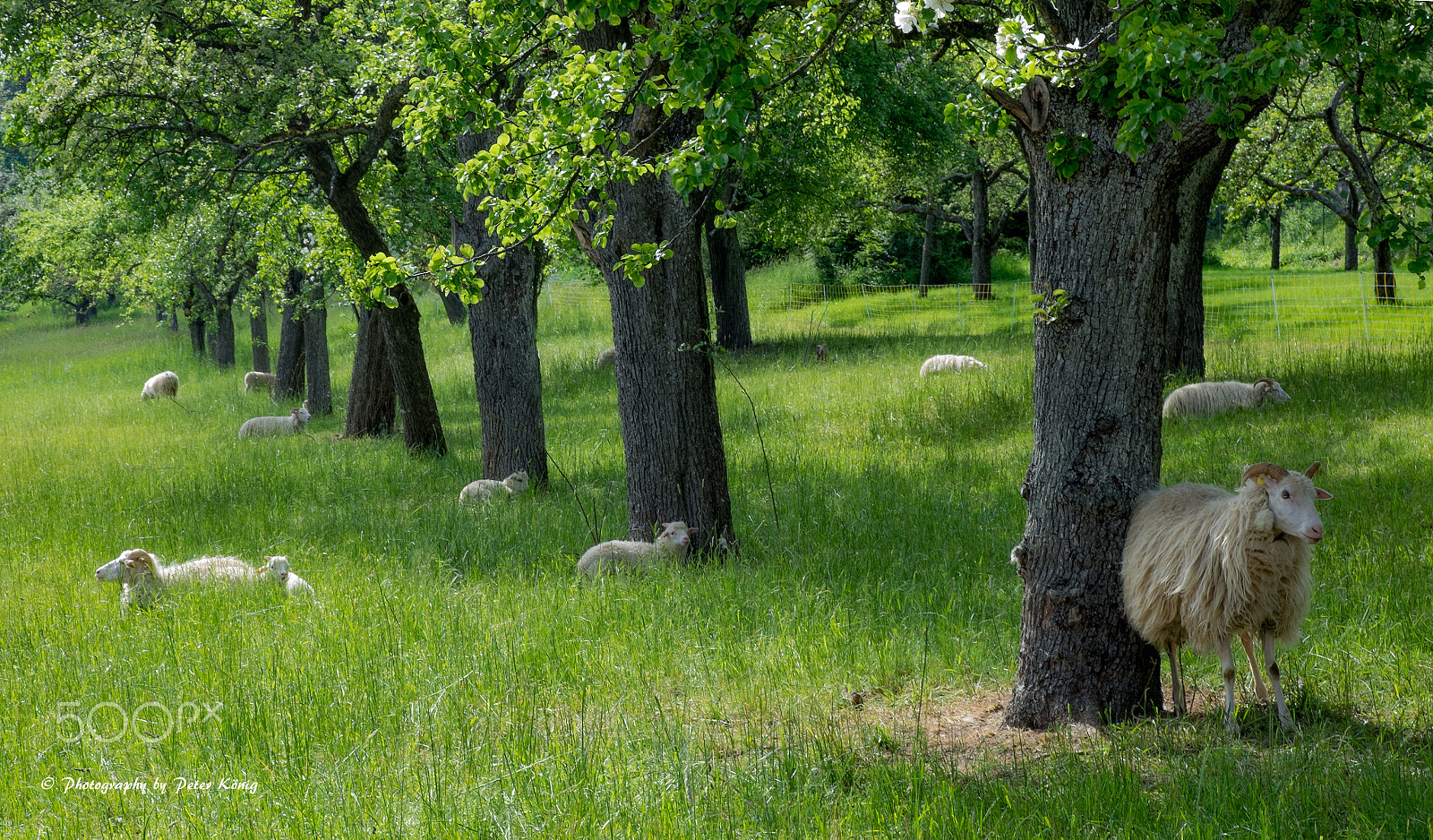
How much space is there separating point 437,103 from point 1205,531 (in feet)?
17.4

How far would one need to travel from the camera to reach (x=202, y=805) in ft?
12.9

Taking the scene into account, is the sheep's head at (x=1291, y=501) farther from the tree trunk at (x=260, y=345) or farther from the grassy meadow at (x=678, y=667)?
the tree trunk at (x=260, y=345)

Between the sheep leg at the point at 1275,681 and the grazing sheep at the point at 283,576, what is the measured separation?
6039mm

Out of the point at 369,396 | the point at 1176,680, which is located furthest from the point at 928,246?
the point at 1176,680

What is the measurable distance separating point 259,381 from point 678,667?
23054 mm

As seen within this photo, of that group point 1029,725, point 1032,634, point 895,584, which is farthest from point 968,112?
point 895,584

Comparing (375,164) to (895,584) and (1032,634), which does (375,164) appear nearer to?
(895,584)

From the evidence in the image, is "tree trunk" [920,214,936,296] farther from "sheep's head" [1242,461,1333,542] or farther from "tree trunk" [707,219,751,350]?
"sheep's head" [1242,461,1333,542]

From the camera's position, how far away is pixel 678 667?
217 inches

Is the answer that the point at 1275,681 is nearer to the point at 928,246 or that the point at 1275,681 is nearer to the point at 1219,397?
the point at 1219,397

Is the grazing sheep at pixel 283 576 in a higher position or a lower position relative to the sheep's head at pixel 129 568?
lower

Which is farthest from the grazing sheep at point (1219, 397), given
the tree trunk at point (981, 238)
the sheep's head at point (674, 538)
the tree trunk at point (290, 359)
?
the tree trunk at point (981, 238)

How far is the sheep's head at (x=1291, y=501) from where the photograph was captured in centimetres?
399

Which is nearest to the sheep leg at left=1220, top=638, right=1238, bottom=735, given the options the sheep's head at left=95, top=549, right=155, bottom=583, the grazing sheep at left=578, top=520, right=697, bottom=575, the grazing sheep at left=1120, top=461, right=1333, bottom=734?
the grazing sheep at left=1120, top=461, right=1333, bottom=734
